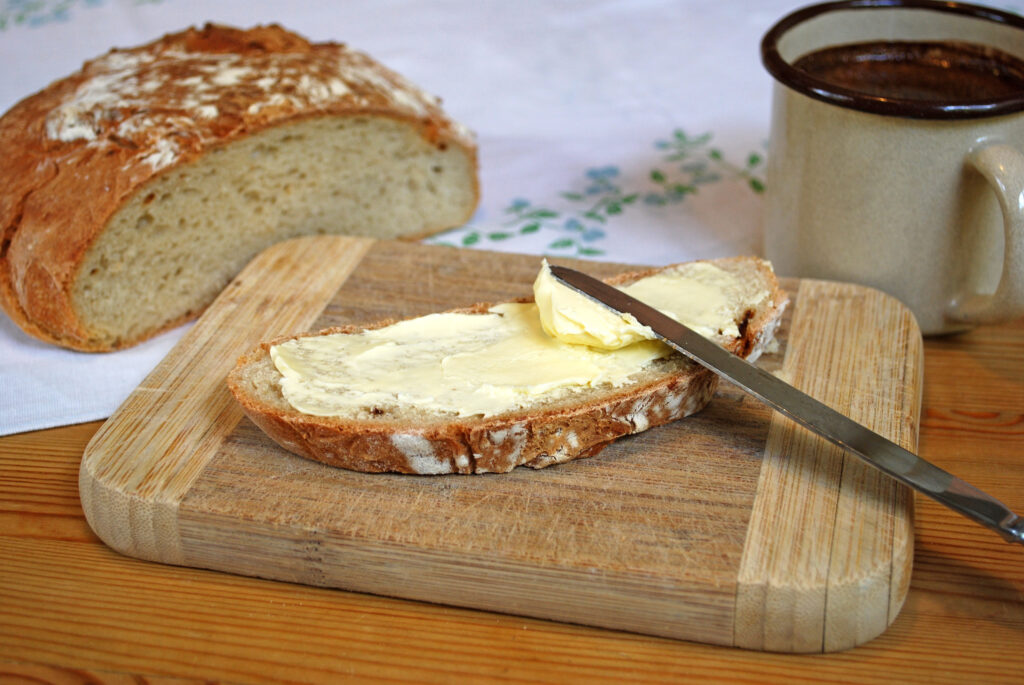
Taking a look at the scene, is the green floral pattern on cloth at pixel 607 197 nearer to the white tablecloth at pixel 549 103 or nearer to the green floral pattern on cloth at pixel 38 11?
the white tablecloth at pixel 549 103

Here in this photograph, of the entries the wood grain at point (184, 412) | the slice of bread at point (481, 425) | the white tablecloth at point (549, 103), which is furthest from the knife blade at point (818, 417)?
the white tablecloth at point (549, 103)

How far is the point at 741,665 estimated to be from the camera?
1.80 meters

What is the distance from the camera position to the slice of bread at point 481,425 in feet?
6.59

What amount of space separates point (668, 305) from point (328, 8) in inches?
121

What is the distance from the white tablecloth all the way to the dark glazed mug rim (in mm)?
762

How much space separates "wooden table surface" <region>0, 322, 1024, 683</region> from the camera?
1.79 metres

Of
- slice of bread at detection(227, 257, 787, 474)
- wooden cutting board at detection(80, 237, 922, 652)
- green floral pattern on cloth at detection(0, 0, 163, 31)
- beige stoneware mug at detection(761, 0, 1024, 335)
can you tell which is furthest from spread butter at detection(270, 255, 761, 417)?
green floral pattern on cloth at detection(0, 0, 163, 31)

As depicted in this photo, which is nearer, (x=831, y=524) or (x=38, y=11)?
(x=831, y=524)

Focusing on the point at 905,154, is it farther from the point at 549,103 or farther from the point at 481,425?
the point at 549,103

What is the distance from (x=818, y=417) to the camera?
200 centimetres

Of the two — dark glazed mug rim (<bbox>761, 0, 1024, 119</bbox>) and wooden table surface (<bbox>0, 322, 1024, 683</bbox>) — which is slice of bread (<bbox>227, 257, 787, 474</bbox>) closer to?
wooden table surface (<bbox>0, 322, 1024, 683</bbox>)

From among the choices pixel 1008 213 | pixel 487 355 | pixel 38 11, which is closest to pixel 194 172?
pixel 487 355

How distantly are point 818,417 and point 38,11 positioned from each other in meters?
4.24

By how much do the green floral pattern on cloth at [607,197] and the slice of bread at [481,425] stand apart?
114cm
